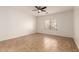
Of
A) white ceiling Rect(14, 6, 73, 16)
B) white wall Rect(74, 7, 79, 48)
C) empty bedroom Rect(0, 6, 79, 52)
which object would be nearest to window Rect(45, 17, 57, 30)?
empty bedroom Rect(0, 6, 79, 52)

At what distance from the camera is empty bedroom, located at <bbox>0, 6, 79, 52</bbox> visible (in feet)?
3.10

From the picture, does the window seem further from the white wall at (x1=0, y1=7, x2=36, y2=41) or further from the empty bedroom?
the white wall at (x1=0, y1=7, x2=36, y2=41)

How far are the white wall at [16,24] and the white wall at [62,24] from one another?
9 centimetres

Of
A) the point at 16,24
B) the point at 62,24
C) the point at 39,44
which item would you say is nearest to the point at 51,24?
the point at 62,24

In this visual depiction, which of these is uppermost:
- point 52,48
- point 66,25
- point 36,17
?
point 36,17

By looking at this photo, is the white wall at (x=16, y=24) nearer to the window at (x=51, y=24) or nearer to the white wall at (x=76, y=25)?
the window at (x=51, y=24)

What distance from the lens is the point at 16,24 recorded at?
1039 millimetres

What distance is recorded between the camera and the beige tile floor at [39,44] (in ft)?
3.00

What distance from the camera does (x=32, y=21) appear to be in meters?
1.03

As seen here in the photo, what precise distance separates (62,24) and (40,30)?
30cm

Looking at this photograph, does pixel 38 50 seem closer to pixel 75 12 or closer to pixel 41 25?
pixel 41 25

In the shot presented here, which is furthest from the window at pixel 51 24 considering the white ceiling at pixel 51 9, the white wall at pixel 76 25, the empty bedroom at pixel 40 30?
the white wall at pixel 76 25

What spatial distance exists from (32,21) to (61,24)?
0.38 meters
